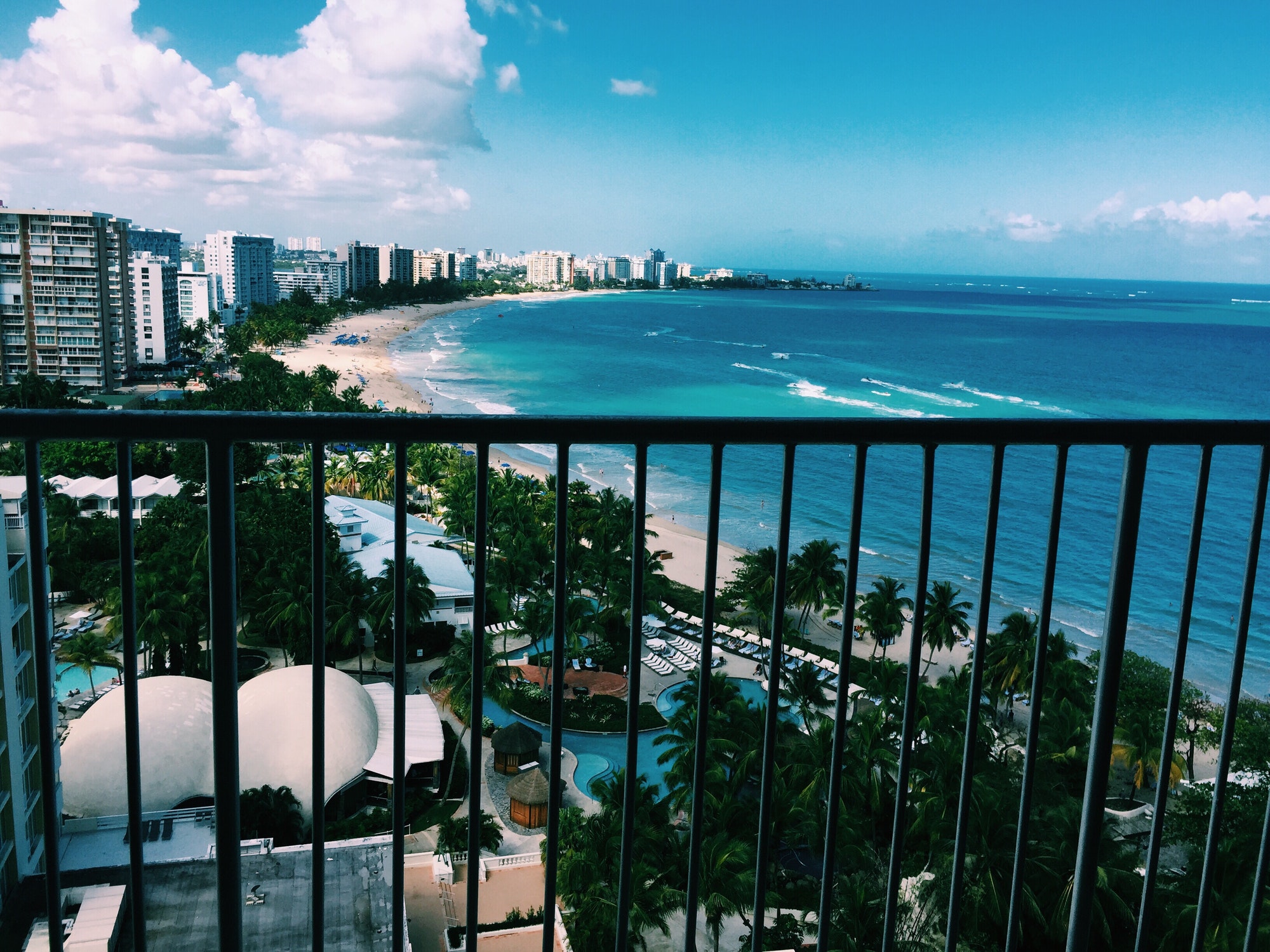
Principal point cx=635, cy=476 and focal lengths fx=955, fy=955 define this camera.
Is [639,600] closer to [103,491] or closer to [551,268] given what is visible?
[103,491]

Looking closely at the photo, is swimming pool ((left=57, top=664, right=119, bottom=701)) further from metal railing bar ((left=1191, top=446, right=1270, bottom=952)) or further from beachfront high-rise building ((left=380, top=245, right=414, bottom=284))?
beachfront high-rise building ((left=380, top=245, right=414, bottom=284))

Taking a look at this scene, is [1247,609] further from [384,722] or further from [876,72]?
[876,72]

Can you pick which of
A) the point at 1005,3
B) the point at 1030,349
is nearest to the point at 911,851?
the point at 1030,349

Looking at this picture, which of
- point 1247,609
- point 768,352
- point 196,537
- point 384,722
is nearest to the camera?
point 1247,609

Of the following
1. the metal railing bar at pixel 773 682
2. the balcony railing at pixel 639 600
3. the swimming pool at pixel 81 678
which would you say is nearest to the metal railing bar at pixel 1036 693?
the balcony railing at pixel 639 600

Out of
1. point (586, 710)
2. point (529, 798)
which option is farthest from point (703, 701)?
point (586, 710)
